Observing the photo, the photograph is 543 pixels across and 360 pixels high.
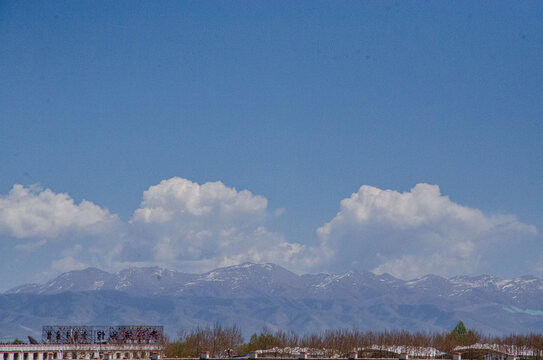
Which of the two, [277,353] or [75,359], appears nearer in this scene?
[277,353]

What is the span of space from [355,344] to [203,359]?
61.4m

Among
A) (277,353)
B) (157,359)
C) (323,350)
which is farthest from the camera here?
(323,350)

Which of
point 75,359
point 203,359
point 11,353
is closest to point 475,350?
point 203,359

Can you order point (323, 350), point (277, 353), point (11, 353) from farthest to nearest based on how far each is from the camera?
point (11, 353) < point (323, 350) < point (277, 353)

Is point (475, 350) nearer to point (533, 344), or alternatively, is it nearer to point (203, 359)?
point (533, 344)

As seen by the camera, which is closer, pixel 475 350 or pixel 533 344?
pixel 475 350

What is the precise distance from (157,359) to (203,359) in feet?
23.5

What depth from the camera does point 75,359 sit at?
195375 mm

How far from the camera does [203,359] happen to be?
132 meters

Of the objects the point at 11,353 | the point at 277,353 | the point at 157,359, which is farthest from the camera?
the point at 11,353

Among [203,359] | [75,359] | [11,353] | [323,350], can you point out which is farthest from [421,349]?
[11,353]

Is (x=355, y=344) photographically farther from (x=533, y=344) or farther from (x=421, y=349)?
(x=533, y=344)

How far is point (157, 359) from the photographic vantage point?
13075 centimetres

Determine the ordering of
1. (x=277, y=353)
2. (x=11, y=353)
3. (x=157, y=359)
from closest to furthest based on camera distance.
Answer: (x=157, y=359) → (x=277, y=353) → (x=11, y=353)
